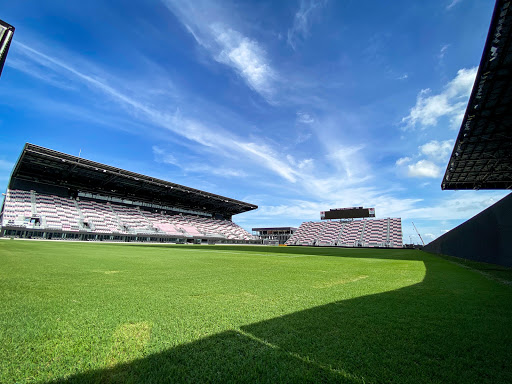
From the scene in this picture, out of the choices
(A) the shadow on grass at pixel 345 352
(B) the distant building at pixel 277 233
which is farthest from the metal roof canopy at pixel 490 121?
(B) the distant building at pixel 277 233

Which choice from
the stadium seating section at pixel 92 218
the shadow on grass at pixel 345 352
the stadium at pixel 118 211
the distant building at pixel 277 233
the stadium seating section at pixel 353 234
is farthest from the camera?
the distant building at pixel 277 233

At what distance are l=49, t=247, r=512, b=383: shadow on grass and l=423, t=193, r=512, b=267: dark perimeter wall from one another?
27.4ft

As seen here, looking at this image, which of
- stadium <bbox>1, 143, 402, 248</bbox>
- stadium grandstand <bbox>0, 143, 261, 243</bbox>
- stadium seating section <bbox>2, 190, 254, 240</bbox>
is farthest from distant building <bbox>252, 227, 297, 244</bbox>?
stadium seating section <bbox>2, 190, 254, 240</bbox>

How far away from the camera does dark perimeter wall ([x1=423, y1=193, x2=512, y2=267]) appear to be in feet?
27.6

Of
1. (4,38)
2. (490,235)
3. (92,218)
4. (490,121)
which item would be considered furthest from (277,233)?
(4,38)

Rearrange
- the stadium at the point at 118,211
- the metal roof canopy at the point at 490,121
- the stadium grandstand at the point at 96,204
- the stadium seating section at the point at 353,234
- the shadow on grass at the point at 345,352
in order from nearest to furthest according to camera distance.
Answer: the shadow on grass at the point at 345,352
the metal roof canopy at the point at 490,121
the stadium grandstand at the point at 96,204
the stadium at the point at 118,211
the stadium seating section at the point at 353,234

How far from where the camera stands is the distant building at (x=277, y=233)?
87.8m

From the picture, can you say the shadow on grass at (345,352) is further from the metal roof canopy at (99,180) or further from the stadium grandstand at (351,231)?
the stadium grandstand at (351,231)

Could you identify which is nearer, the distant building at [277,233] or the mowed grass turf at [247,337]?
the mowed grass turf at [247,337]

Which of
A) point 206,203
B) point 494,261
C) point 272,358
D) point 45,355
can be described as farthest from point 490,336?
point 206,203

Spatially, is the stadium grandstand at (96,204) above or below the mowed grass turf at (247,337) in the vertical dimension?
above

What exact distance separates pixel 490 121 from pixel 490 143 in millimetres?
3742

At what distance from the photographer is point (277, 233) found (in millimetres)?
89812

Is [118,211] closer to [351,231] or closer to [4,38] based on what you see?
[4,38]
